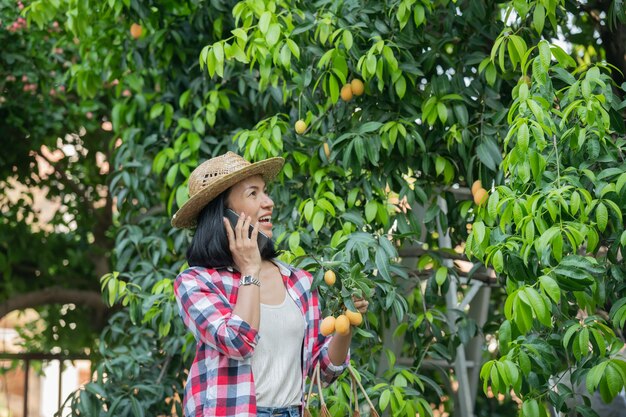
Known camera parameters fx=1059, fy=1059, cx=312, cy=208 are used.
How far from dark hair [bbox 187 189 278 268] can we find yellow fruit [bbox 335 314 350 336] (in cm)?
26

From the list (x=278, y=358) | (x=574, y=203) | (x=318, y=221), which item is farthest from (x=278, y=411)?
(x=318, y=221)

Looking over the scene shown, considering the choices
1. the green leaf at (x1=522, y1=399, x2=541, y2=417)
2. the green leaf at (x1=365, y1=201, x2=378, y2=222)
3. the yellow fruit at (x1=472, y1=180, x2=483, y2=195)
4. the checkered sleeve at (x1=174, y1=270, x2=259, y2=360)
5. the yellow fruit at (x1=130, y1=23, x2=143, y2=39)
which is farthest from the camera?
the yellow fruit at (x1=130, y1=23, x2=143, y2=39)

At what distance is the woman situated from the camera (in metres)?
2.42

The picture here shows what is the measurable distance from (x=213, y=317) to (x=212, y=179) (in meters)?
0.44

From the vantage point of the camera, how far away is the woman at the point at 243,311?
242 cm

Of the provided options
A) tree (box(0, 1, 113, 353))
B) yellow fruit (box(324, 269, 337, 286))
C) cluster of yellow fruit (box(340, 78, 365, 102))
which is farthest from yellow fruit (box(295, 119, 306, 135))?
tree (box(0, 1, 113, 353))

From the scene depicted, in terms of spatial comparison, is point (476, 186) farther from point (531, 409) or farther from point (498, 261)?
point (531, 409)

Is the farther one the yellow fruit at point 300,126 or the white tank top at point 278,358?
the yellow fruit at point 300,126

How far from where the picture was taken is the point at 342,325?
255cm

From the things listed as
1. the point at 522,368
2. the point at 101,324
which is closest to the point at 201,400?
the point at 522,368

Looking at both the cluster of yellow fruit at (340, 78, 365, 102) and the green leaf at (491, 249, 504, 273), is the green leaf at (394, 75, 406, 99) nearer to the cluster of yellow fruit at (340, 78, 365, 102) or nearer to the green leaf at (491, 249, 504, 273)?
the cluster of yellow fruit at (340, 78, 365, 102)

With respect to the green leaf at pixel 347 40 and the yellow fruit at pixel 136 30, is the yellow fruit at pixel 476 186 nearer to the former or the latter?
the green leaf at pixel 347 40

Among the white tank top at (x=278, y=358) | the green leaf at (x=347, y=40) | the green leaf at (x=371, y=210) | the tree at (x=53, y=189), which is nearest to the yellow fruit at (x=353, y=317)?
the white tank top at (x=278, y=358)

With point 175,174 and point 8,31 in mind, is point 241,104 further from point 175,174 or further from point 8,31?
point 8,31
